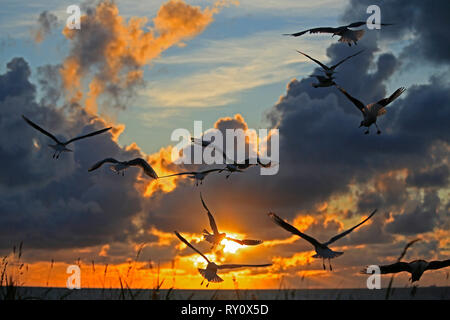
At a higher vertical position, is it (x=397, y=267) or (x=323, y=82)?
(x=323, y=82)

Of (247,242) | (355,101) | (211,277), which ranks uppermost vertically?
(355,101)

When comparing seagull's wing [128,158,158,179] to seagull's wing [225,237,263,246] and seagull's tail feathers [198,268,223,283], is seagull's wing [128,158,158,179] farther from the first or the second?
seagull's tail feathers [198,268,223,283]

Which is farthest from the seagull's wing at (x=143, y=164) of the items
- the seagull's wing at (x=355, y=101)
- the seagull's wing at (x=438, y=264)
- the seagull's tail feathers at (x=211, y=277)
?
the seagull's wing at (x=438, y=264)

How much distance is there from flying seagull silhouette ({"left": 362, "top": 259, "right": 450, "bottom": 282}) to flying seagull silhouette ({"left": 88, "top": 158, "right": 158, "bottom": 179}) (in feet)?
48.0

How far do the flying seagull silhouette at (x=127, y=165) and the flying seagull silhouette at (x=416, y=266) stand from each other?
1463 cm

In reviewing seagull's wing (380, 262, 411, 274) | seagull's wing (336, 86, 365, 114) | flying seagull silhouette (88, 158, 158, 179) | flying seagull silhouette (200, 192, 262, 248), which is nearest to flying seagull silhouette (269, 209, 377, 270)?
seagull's wing (380, 262, 411, 274)

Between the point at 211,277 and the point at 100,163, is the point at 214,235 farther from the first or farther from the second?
the point at 100,163

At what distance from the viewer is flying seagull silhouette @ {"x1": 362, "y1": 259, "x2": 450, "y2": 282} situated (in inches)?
479

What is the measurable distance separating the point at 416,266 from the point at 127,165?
52.5ft

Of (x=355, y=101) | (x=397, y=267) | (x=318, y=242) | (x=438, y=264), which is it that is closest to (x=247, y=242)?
(x=318, y=242)

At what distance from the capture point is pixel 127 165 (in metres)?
25.8
